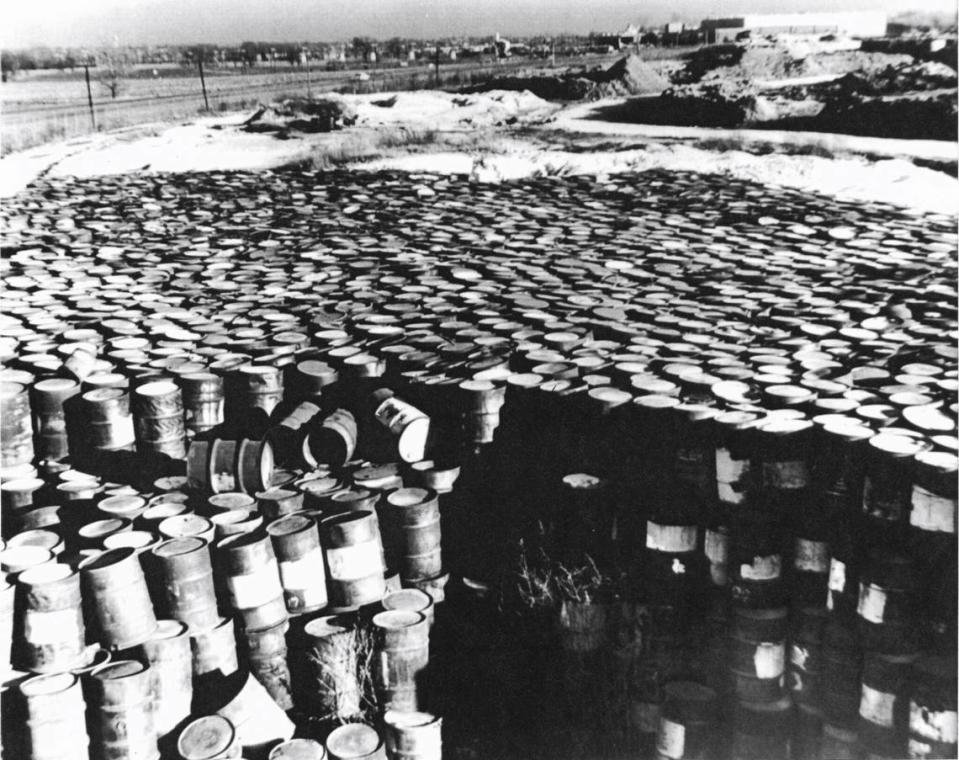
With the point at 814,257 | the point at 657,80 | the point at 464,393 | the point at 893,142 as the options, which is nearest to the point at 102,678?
the point at 464,393

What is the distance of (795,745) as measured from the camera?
372 centimetres

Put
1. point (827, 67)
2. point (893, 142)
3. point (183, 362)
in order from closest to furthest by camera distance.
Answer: point (183, 362) → point (893, 142) → point (827, 67)

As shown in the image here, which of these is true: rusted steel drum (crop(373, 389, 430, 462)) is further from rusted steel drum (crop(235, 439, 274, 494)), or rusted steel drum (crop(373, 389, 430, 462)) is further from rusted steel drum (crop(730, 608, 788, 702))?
rusted steel drum (crop(730, 608, 788, 702))

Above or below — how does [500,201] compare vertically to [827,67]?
below

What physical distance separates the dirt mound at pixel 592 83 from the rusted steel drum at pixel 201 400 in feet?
79.7

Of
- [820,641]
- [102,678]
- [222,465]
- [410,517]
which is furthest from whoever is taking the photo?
[222,465]

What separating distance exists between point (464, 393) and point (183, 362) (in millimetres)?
1855

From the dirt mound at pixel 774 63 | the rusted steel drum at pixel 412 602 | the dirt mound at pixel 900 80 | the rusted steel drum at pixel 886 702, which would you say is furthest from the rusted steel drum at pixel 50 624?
the dirt mound at pixel 774 63

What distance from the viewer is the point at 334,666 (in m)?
3.84

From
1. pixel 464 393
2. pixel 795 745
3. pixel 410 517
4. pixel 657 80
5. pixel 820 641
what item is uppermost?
pixel 657 80

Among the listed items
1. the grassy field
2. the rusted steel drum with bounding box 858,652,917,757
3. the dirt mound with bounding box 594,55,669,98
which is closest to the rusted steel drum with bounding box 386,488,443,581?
the rusted steel drum with bounding box 858,652,917,757

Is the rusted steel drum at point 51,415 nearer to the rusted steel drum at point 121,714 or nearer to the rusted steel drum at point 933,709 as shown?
the rusted steel drum at point 121,714

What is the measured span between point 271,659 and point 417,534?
897 millimetres

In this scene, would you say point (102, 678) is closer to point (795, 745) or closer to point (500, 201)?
point (795, 745)
